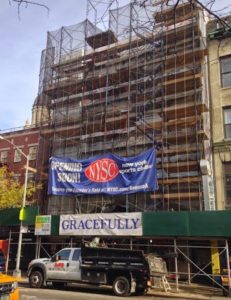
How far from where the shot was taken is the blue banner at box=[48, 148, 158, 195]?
2448cm

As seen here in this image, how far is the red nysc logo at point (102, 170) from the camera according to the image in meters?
25.9

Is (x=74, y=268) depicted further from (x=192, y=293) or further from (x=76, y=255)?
(x=192, y=293)

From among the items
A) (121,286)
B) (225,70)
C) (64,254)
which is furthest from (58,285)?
(225,70)

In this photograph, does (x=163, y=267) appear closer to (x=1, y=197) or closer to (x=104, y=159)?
(x=104, y=159)

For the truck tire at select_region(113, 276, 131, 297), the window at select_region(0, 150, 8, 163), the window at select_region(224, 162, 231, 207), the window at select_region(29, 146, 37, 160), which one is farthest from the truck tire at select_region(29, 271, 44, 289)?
the window at select_region(0, 150, 8, 163)

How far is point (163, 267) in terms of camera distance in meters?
19.1

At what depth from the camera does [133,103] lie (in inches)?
1148

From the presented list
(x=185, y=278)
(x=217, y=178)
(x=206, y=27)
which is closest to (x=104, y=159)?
(x=217, y=178)

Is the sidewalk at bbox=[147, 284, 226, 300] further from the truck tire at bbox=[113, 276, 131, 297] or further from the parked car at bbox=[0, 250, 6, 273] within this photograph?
the parked car at bbox=[0, 250, 6, 273]

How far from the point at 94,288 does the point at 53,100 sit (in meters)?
19.7

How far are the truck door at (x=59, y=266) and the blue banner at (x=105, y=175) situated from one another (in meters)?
7.31

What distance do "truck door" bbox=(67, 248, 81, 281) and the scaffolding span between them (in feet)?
26.3

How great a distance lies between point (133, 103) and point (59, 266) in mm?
14476

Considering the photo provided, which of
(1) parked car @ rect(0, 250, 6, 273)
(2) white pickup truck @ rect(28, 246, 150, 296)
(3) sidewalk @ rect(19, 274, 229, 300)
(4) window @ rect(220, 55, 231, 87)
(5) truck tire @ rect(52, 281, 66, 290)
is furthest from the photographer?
(4) window @ rect(220, 55, 231, 87)
